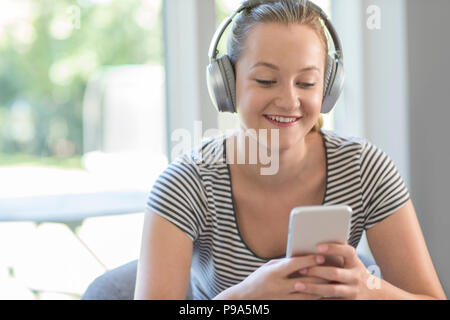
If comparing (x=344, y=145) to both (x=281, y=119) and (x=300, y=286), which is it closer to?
(x=281, y=119)

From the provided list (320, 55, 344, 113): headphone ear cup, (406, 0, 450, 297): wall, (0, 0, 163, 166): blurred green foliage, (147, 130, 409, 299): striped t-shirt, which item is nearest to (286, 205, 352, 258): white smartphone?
(147, 130, 409, 299): striped t-shirt

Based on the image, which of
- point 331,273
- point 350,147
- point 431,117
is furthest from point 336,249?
point 431,117

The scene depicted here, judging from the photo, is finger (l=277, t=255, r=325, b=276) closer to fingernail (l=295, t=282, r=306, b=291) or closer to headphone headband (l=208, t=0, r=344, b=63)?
fingernail (l=295, t=282, r=306, b=291)

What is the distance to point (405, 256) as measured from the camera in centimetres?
108

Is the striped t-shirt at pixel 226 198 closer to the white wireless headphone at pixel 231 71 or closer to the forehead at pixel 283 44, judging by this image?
the white wireless headphone at pixel 231 71

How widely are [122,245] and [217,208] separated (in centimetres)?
101

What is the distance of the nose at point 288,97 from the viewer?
3.30 feet

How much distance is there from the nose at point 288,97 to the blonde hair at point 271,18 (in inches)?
4.8

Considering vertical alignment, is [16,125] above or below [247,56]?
below

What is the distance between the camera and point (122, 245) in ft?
6.64

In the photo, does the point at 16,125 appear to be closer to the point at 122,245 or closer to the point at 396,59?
the point at 122,245

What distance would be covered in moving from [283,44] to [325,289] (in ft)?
1.56
